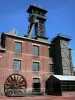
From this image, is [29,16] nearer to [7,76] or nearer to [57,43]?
[57,43]

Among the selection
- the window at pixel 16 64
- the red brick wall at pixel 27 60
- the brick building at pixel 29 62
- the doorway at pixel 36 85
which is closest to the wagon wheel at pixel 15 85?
the brick building at pixel 29 62

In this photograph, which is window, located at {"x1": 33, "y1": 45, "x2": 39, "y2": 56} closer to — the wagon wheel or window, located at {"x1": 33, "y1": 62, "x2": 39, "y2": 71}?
window, located at {"x1": 33, "y1": 62, "x2": 39, "y2": 71}

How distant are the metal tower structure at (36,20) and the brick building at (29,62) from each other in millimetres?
8377

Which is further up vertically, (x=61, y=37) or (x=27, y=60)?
(x=61, y=37)

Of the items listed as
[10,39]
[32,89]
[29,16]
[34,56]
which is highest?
[29,16]

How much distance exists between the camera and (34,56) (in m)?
34.7

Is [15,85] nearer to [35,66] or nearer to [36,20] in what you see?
[35,66]

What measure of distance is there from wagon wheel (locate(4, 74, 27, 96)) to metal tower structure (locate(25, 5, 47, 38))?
16414 millimetres

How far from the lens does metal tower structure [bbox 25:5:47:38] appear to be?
1800 inches

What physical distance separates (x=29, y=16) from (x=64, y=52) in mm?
16952

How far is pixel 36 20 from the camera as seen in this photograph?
46.1 metres

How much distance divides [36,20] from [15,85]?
2138cm

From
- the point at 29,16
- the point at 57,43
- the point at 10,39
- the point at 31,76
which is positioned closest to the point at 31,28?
the point at 29,16

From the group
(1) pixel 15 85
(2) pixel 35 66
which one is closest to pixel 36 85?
(2) pixel 35 66
